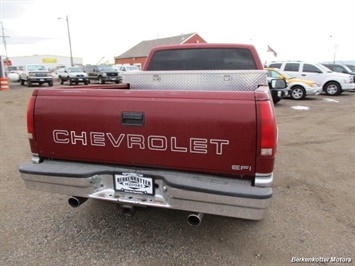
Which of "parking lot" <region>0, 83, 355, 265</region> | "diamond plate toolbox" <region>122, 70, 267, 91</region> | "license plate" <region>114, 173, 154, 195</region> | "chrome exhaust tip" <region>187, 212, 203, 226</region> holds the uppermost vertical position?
"diamond plate toolbox" <region>122, 70, 267, 91</region>

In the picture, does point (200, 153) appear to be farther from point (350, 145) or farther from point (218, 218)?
point (350, 145)

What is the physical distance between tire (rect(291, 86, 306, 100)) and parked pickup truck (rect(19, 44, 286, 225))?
544 inches

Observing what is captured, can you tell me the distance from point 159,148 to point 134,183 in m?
0.43

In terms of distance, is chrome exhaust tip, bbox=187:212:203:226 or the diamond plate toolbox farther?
the diamond plate toolbox

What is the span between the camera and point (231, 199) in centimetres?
232

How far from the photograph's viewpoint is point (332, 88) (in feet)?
55.7

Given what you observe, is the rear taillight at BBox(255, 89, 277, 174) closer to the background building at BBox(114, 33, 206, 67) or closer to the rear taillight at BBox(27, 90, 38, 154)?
the rear taillight at BBox(27, 90, 38, 154)

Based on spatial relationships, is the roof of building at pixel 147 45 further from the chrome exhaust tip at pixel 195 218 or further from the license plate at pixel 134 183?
the chrome exhaust tip at pixel 195 218

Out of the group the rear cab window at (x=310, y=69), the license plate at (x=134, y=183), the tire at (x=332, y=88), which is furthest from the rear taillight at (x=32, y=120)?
the tire at (x=332, y=88)

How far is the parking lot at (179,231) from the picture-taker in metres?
2.79

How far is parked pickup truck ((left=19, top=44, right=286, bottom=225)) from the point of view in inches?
91.4

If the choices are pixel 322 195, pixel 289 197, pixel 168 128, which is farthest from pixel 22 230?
pixel 322 195

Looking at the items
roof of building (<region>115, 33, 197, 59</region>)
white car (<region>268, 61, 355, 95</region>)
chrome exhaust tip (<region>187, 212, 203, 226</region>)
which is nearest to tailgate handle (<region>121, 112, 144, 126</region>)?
chrome exhaust tip (<region>187, 212, 203, 226</region>)

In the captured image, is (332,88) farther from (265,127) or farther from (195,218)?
(195,218)
